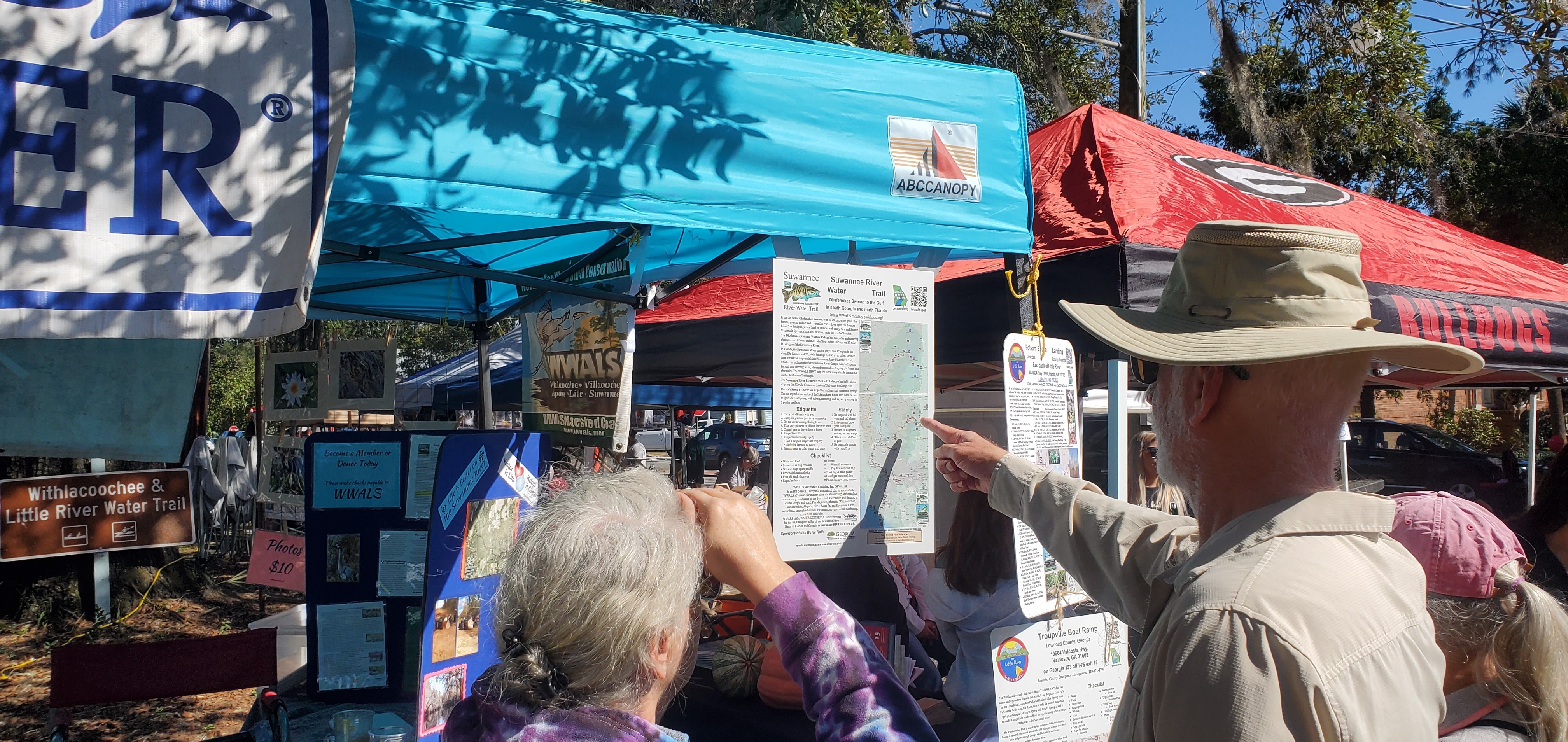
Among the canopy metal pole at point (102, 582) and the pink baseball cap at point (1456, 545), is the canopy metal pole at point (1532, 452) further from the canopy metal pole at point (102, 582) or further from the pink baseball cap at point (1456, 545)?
the canopy metal pole at point (102, 582)

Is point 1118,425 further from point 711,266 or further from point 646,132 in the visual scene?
point 646,132

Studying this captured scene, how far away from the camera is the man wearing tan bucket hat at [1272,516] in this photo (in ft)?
3.27

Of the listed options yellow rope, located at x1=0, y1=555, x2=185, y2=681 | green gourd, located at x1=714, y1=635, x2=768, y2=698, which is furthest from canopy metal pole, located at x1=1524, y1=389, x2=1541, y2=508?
yellow rope, located at x1=0, y1=555, x2=185, y2=681

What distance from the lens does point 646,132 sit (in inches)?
83.3

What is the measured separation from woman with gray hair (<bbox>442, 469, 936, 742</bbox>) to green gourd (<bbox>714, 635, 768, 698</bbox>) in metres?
1.80

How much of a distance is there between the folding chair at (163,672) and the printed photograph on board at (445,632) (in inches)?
24.2

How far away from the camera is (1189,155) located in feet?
12.9

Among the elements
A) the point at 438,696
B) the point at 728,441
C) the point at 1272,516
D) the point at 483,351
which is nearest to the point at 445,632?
the point at 438,696

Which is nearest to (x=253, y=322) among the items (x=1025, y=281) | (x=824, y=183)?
(x=824, y=183)

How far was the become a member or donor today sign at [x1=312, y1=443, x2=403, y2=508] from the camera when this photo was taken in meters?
3.15

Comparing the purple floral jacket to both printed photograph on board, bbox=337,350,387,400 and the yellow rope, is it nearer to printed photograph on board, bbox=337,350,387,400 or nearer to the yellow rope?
printed photograph on board, bbox=337,350,387,400

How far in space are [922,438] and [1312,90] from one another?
38.1 feet

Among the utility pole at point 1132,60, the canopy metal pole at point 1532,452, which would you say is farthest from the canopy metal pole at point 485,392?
the canopy metal pole at point 1532,452

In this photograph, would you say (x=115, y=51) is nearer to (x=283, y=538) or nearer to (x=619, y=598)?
(x=619, y=598)
